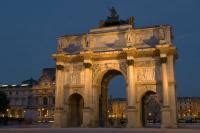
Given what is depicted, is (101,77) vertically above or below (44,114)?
above

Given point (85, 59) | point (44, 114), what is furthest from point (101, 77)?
point (44, 114)

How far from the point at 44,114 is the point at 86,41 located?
56.1 meters

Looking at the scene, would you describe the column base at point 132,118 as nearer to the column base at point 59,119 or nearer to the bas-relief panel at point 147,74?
the bas-relief panel at point 147,74

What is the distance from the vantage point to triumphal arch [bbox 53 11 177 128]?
111 ft

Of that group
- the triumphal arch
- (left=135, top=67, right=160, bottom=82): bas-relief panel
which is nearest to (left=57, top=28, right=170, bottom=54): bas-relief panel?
the triumphal arch

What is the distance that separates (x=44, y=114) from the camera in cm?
8981

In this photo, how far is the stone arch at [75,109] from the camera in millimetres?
37688

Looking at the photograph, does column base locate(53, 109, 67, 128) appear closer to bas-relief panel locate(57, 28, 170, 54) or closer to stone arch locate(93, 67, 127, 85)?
stone arch locate(93, 67, 127, 85)

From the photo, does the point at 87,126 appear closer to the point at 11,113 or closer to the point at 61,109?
the point at 61,109

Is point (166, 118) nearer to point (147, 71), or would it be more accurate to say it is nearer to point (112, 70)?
point (147, 71)

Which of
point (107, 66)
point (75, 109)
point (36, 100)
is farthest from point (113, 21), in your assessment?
point (36, 100)

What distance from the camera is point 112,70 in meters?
37.5

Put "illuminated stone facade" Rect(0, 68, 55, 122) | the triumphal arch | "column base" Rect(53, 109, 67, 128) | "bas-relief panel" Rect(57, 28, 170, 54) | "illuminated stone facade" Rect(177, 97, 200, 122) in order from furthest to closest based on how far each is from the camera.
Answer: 1. "illuminated stone facade" Rect(177, 97, 200, 122)
2. "illuminated stone facade" Rect(0, 68, 55, 122)
3. "column base" Rect(53, 109, 67, 128)
4. "bas-relief panel" Rect(57, 28, 170, 54)
5. the triumphal arch

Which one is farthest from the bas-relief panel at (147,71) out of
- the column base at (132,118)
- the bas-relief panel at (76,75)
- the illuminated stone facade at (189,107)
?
the illuminated stone facade at (189,107)
